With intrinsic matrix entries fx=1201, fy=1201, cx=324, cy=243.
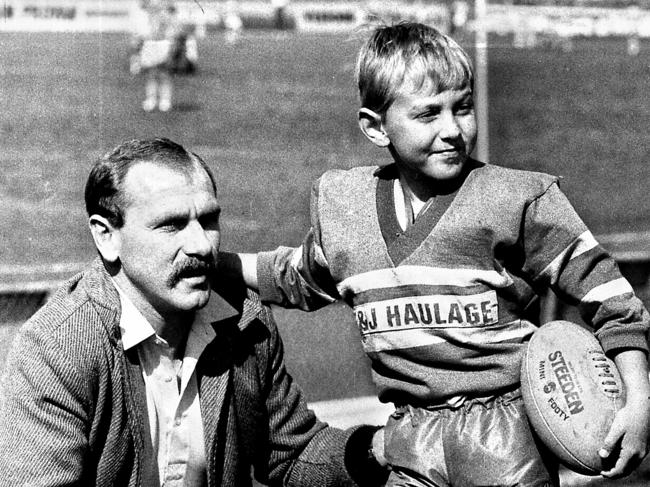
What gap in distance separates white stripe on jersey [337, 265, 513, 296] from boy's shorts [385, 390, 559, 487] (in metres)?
0.33

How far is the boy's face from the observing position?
130 inches

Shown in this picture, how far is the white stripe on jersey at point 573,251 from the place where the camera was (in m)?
3.24

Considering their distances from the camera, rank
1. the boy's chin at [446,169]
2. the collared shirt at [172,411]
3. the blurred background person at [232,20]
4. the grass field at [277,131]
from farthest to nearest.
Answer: the blurred background person at [232,20] < the grass field at [277,131] < the collared shirt at [172,411] < the boy's chin at [446,169]

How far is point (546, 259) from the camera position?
3.27 metres

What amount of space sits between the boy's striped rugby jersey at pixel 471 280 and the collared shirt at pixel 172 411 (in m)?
0.52

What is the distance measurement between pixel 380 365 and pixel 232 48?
2499 cm

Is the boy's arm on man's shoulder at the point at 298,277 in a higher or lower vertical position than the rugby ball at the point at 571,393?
higher

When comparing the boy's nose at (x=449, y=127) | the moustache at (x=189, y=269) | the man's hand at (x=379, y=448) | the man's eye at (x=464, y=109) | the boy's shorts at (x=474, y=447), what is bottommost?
the man's hand at (x=379, y=448)

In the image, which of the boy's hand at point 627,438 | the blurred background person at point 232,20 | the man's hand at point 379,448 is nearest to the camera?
the boy's hand at point 627,438

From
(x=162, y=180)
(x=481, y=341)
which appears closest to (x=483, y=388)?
(x=481, y=341)

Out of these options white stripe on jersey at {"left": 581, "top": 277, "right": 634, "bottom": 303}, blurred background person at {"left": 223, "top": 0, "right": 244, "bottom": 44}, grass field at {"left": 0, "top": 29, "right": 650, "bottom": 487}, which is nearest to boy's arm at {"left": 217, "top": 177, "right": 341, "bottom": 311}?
white stripe on jersey at {"left": 581, "top": 277, "right": 634, "bottom": 303}

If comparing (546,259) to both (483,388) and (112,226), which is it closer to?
(483,388)

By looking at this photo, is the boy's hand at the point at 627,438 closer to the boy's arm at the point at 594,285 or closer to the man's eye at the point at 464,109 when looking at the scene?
the boy's arm at the point at 594,285

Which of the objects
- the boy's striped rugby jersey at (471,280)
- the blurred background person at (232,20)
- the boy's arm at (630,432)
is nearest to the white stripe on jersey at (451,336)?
the boy's striped rugby jersey at (471,280)
